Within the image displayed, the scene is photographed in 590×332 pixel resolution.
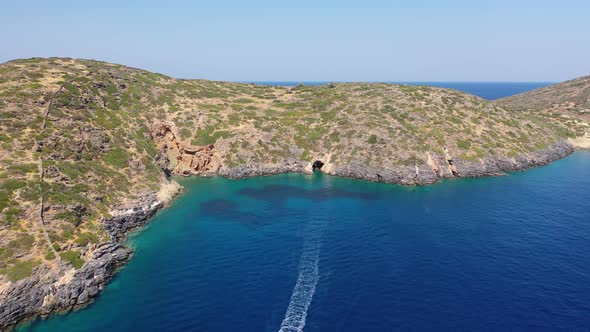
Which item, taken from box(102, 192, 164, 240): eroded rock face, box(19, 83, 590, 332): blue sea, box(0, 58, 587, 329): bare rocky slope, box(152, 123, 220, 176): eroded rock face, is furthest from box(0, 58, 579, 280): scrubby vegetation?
box(19, 83, 590, 332): blue sea

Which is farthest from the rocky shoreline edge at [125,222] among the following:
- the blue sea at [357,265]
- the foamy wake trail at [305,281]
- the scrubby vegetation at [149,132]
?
the foamy wake trail at [305,281]

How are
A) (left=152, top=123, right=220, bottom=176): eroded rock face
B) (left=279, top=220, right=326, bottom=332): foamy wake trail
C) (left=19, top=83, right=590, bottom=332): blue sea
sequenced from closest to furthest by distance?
(left=279, top=220, right=326, bottom=332): foamy wake trail
(left=19, top=83, right=590, bottom=332): blue sea
(left=152, top=123, right=220, bottom=176): eroded rock face

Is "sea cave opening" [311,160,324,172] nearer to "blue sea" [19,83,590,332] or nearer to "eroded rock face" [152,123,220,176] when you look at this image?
"blue sea" [19,83,590,332]

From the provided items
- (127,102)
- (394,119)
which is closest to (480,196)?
(394,119)

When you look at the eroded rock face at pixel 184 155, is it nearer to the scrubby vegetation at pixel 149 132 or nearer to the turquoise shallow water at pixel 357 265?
the scrubby vegetation at pixel 149 132

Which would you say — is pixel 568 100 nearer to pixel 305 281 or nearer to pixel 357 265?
pixel 357 265

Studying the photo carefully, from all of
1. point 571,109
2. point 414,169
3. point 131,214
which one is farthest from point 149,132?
point 571,109

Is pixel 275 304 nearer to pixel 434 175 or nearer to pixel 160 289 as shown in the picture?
pixel 160 289
